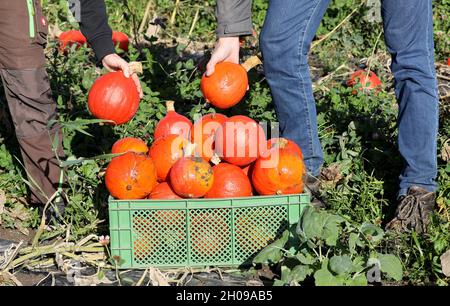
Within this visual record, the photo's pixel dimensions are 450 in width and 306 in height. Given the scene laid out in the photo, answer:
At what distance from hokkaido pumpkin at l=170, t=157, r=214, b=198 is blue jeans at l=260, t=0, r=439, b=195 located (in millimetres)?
678

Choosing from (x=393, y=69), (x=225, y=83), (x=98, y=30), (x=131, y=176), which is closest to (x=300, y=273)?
(x=131, y=176)

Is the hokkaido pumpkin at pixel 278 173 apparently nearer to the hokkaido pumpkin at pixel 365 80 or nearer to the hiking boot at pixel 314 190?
the hiking boot at pixel 314 190

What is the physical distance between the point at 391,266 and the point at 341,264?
11.1 inches

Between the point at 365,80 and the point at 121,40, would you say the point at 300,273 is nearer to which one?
the point at 365,80

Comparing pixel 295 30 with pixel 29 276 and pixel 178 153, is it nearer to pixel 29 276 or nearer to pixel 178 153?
pixel 178 153

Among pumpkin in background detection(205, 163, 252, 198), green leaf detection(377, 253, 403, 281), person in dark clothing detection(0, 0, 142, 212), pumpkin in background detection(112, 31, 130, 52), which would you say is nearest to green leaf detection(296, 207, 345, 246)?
green leaf detection(377, 253, 403, 281)

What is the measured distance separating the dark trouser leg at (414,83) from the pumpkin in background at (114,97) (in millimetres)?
1363

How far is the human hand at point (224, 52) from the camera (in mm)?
4207

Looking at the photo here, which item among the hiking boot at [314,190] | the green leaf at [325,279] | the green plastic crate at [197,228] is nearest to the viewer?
the green leaf at [325,279]

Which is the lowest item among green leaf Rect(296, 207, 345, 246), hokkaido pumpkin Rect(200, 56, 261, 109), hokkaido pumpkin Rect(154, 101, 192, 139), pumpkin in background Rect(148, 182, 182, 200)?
green leaf Rect(296, 207, 345, 246)

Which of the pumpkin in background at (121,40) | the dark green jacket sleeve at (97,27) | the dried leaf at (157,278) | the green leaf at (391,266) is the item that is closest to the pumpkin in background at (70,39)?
the pumpkin in background at (121,40)

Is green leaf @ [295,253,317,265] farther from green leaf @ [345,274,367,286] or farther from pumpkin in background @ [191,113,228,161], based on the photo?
pumpkin in background @ [191,113,228,161]

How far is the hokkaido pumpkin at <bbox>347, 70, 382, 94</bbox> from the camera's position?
5.86 metres

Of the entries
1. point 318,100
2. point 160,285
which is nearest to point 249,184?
point 160,285
